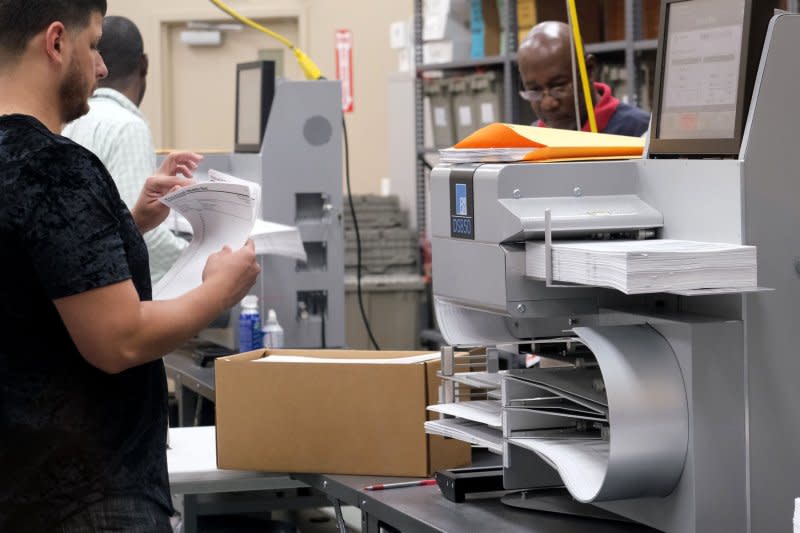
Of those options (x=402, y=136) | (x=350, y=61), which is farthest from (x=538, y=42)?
(x=350, y=61)

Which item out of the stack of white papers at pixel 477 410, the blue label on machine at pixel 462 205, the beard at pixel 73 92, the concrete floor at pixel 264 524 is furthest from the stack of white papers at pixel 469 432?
the concrete floor at pixel 264 524

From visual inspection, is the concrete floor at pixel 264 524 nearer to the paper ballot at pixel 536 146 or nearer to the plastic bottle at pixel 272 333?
the plastic bottle at pixel 272 333

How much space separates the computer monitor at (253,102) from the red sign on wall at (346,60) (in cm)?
350

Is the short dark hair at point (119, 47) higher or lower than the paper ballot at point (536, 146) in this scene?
higher

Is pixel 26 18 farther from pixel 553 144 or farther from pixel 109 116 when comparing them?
pixel 109 116

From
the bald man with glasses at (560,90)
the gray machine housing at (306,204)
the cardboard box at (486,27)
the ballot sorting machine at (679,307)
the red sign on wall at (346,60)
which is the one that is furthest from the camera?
the red sign on wall at (346,60)

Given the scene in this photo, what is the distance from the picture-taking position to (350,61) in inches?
290

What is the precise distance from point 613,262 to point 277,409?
856 millimetres

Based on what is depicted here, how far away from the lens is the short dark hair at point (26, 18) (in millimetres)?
1386

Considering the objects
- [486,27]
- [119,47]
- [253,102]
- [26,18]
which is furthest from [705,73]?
[486,27]

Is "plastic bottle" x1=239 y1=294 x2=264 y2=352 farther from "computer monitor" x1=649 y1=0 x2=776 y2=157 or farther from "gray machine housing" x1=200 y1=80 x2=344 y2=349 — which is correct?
"computer monitor" x1=649 y1=0 x2=776 y2=157

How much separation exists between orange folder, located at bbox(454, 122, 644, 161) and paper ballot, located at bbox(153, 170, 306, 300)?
1.06ft

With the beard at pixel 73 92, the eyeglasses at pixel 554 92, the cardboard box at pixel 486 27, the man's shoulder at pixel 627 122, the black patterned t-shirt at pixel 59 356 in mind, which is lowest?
the black patterned t-shirt at pixel 59 356

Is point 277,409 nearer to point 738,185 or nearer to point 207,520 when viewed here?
point 738,185
